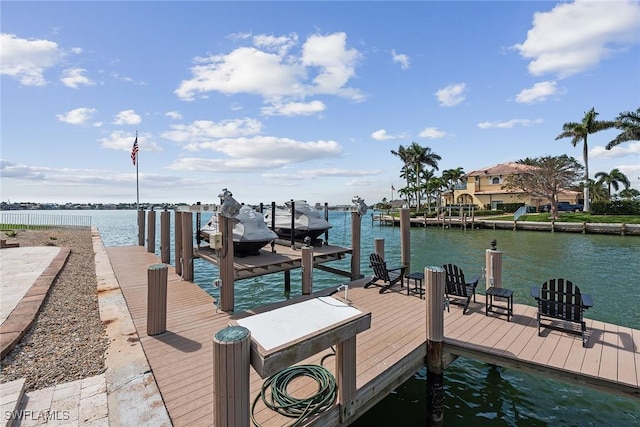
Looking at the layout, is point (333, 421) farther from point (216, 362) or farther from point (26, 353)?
point (26, 353)

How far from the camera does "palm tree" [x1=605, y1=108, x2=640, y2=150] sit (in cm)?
3103

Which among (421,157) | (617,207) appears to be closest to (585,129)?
(617,207)

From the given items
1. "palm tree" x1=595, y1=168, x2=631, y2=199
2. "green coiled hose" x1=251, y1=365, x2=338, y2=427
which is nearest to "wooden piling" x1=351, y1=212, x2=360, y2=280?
"green coiled hose" x1=251, y1=365, x2=338, y2=427

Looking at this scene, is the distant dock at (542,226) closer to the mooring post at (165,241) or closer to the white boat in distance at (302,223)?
the white boat in distance at (302,223)

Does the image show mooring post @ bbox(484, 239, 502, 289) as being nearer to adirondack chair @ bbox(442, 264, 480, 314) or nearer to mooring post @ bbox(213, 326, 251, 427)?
adirondack chair @ bbox(442, 264, 480, 314)

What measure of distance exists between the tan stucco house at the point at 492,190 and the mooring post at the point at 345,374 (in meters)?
51.7

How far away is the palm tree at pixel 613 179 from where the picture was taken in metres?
48.7

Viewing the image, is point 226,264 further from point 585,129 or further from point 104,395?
point 585,129

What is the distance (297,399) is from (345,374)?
1.96 ft

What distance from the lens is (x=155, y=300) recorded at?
5.16 m

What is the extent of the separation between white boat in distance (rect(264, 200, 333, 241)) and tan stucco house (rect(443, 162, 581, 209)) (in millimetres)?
45254

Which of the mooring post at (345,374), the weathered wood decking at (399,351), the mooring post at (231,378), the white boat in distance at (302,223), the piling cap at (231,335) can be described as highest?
the white boat in distance at (302,223)

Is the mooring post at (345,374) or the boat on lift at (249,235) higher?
the boat on lift at (249,235)

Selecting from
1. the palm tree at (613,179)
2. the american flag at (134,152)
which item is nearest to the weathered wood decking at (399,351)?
the american flag at (134,152)
